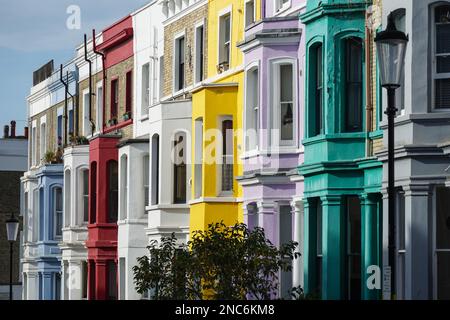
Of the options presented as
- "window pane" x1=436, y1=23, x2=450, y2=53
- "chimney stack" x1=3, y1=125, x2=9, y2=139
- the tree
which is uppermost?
"chimney stack" x1=3, y1=125, x2=9, y2=139

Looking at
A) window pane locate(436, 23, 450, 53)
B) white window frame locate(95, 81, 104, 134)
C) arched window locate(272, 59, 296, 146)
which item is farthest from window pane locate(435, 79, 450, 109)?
white window frame locate(95, 81, 104, 134)

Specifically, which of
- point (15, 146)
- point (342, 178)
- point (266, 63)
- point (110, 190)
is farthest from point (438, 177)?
point (15, 146)

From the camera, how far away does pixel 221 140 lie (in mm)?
39312

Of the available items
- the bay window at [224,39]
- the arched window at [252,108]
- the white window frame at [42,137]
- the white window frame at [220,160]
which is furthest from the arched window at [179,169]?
the white window frame at [42,137]

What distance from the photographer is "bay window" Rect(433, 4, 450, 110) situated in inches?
1056

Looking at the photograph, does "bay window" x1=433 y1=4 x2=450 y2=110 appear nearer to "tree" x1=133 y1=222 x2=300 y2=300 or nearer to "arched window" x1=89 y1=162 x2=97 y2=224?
"tree" x1=133 y1=222 x2=300 y2=300

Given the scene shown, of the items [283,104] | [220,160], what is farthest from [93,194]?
[283,104]

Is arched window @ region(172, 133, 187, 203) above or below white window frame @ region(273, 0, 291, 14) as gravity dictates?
below

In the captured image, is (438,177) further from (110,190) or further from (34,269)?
(34,269)

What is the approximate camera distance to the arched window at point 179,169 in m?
43.0

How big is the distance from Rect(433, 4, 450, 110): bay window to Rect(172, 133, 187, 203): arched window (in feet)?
54.8

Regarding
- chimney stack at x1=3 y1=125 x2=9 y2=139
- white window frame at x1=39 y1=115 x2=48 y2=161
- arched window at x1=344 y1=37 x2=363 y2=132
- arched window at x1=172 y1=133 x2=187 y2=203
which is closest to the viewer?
arched window at x1=344 y1=37 x2=363 y2=132

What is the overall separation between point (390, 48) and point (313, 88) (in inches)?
405

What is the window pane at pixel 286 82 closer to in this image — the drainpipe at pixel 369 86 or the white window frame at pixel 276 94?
the white window frame at pixel 276 94
